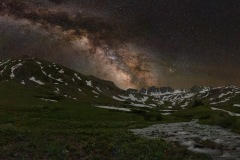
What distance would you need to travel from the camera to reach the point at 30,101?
132500 mm

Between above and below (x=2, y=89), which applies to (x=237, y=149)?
below

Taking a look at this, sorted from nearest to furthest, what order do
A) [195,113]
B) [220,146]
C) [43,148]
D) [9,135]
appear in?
1. [43,148]
2. [220,146]
3. [9,135]
4. [195,113]

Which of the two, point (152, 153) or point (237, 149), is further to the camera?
point (237, 149)

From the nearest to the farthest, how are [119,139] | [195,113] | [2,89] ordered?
[119,139], [195,113], [2,89]

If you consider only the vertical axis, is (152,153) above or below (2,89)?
below

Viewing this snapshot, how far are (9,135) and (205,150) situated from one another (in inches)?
727

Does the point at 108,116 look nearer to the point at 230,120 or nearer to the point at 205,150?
the point at 230,120

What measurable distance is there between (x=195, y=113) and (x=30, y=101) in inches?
2443

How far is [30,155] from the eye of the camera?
23.8m

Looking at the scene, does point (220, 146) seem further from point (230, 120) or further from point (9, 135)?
point (230, 120)

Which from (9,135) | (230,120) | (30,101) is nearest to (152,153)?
(9,135)

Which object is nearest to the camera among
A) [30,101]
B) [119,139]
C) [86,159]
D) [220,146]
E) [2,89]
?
[86,159]

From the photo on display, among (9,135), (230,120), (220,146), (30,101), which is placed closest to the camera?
(220,146)

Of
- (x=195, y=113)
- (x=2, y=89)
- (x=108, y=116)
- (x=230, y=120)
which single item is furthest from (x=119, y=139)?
(x=2, y=89)
